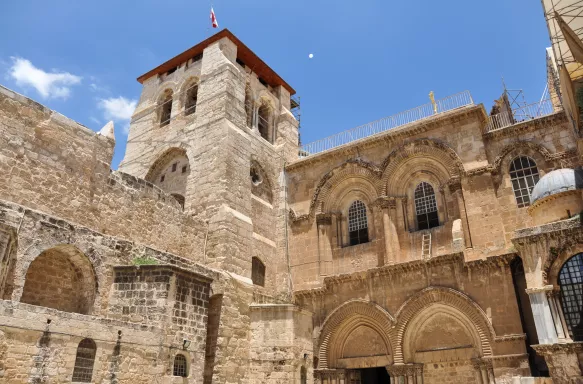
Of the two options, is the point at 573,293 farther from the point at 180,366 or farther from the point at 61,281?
the point at 61,281

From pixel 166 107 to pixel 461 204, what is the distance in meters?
13.4

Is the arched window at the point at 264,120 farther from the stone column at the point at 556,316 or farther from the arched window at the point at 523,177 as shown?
the stone column at the point at 556,316

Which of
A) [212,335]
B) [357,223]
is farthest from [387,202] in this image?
[212,335]

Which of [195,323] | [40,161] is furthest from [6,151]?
[195,323]

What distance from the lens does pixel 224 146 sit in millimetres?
16891

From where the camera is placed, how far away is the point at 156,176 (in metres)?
19.1

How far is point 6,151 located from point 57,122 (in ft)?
5.04

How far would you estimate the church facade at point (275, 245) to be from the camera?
34.1ft

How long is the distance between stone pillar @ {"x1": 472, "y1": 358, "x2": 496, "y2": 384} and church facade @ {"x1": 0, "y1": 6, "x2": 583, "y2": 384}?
44 millimetres

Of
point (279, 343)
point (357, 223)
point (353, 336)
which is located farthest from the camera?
point (357, 223)

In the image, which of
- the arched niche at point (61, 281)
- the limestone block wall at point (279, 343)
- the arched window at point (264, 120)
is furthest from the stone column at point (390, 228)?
the arched niche at point (61, 281)

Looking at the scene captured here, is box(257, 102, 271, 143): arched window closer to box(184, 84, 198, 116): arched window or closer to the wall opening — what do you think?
box(184, 84, 198, 116): arched window

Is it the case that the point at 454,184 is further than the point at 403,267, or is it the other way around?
the point at 454,184

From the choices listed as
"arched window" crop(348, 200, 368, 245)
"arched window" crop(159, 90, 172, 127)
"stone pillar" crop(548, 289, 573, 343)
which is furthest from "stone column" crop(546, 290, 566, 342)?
"arched window" crop(159, 90, 172, 127)
